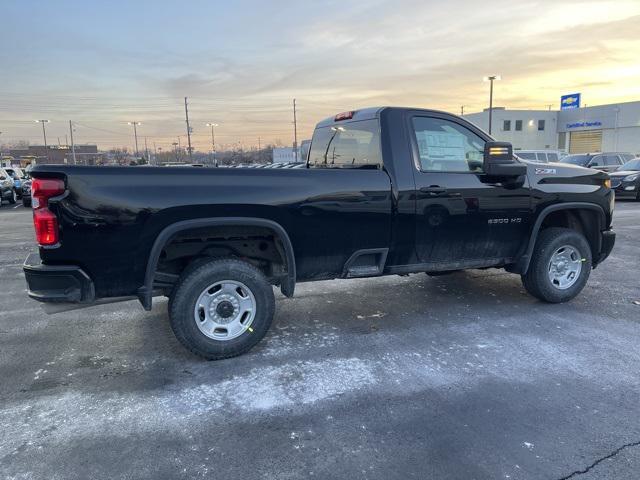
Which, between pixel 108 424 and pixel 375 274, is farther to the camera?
pixel 375 274

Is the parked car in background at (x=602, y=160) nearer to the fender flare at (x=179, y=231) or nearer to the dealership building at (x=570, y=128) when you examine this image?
the fender flare at (x=179, y=231)

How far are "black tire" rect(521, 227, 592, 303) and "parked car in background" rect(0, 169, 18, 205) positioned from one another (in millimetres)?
22578

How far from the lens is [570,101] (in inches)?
2522

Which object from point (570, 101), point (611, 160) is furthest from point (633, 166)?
point (570, 101)

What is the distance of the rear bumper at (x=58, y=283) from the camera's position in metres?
3.49

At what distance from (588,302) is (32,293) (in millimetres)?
5665

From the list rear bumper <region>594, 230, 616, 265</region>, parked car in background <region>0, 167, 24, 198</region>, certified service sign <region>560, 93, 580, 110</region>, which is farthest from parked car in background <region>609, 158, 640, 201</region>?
certified service sign <region>560, 93, 580, 110</region>

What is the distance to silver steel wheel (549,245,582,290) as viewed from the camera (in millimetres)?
5348

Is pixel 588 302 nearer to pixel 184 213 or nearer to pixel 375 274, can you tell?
pixel 375 274

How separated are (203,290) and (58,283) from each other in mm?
1051

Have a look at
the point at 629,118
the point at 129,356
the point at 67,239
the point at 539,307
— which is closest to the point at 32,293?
the point at 67,239

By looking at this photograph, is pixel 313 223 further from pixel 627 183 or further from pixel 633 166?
pixel 633 166

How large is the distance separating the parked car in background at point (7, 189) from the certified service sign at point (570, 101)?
64.1m

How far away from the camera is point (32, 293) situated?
11.7 ft
